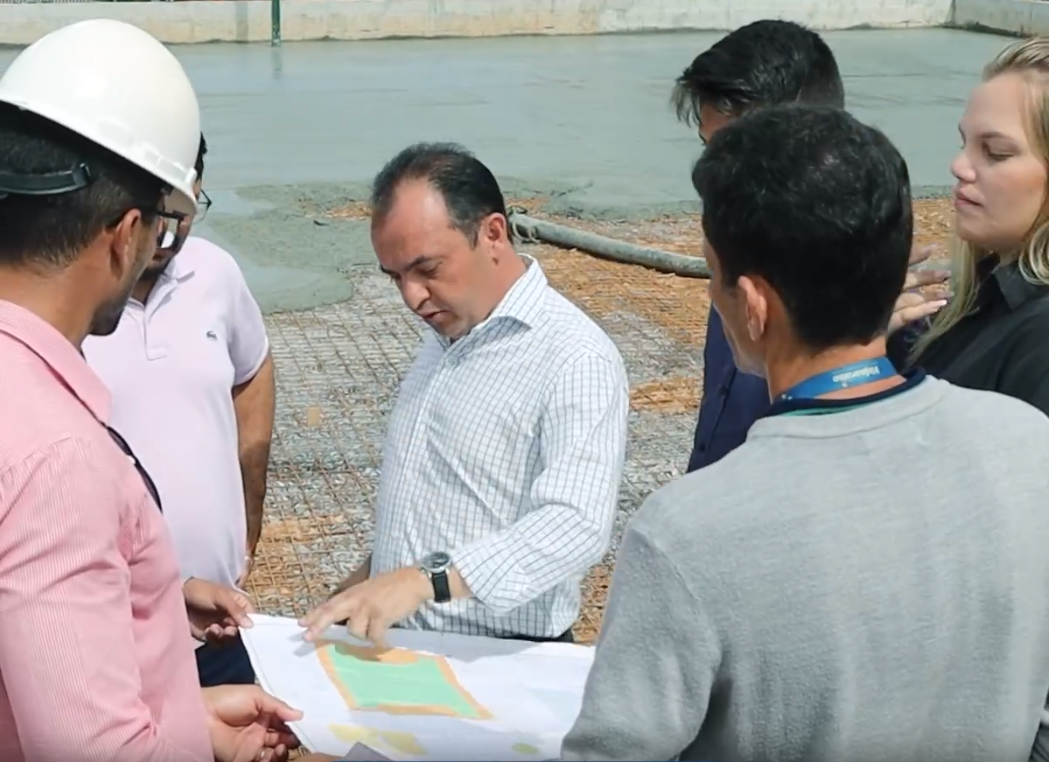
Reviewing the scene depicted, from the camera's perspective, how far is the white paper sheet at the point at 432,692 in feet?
6.76

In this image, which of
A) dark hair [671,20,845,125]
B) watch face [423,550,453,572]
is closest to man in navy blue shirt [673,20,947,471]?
dark hair [671,20,845,125]

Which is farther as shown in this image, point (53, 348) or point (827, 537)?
point (53, 348)

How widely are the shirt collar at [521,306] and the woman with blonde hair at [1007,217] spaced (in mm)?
760

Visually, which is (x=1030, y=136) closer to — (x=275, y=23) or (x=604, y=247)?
(x=604, y=247)

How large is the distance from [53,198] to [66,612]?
1.62 ft

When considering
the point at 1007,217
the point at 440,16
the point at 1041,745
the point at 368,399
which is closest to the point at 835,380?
the point at 1041,745

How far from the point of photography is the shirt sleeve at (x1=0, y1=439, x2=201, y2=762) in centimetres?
150

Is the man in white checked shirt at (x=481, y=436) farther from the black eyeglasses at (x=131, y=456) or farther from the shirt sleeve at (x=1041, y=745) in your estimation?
the shirt sleeve at (x=1041, y=745)

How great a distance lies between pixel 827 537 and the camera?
1428 millimetres

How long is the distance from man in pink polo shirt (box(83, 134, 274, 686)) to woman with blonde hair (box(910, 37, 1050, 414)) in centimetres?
149

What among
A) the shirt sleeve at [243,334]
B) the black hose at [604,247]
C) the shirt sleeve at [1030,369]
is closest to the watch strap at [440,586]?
the shirt sleeve at [1030,369]

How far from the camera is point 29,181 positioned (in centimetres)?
159

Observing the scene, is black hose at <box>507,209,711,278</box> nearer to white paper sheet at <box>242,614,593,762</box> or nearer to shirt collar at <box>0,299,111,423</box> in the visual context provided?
white paper sheet at <box>242,614,593,762</box>

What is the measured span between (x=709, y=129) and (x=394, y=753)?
156cm
